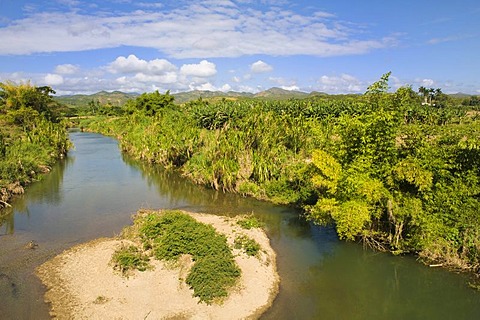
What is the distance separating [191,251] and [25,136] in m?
40.4

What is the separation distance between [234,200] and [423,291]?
1636 cm

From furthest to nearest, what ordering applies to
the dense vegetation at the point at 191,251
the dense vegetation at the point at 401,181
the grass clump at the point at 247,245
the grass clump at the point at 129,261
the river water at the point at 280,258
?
the grass clump at the point at 247,245 < the dense vegetation at the point at 401,181 < the grass clump at the point at 129,261 < the dense vegetation at the point at 191,251 < the river water at the point at 280,258

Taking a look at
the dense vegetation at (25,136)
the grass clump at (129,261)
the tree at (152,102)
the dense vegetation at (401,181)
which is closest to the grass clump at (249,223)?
the dense vegetation at (401,181)

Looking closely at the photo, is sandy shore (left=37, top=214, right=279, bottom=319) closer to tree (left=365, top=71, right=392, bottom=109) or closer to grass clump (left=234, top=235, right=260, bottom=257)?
grass clump (left=234, top=235, right=260, bottom=257)

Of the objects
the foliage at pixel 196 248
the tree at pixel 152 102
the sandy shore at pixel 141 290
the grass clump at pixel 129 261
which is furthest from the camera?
the tree at pixel 152 102

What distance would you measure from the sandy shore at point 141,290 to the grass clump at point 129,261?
32 centimetres

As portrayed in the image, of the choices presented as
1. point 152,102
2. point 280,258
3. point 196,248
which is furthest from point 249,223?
point 152,102

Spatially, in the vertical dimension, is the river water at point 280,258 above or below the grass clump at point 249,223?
below

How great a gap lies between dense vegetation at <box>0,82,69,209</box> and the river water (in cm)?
191

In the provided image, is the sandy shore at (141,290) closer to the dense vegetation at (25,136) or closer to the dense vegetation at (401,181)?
the dense vegetation at (401,181)

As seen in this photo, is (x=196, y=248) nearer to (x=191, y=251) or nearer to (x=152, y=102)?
(x=191, y=251)

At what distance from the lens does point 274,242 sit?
2191 cm

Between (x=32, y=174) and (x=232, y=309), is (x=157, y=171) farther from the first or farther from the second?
(x=232, y=309)

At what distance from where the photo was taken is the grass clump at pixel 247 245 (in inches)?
734
